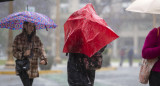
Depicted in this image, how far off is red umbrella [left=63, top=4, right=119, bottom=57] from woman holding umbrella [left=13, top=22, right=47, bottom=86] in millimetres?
1409

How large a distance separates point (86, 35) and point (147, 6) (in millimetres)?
921

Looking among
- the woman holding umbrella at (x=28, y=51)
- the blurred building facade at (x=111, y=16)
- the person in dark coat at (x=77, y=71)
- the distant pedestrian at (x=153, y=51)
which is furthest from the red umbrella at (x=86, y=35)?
the blurred building facade at (x=111, y=16)

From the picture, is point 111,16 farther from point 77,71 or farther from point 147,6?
point 77,71

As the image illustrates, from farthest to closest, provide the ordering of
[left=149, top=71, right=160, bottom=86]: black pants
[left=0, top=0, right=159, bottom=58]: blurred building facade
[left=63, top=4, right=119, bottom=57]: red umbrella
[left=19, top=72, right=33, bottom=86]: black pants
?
[left=0, top=0, right=159, bottom=58]: blurred building facade
[left=19, top=72, right=33, bottom=86]: black pants
[left=63, top=4, right=119, bottom=57]: red umbrella
[left=149, top=71, right=160, bottom=86]: black pants

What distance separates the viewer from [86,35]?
4223 mm

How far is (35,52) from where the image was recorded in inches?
225

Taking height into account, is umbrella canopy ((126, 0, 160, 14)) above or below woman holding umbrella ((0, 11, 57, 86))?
above

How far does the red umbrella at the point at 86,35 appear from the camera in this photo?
13.8 ft

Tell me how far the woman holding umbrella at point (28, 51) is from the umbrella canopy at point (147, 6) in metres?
1.88

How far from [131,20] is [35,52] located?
38.0m

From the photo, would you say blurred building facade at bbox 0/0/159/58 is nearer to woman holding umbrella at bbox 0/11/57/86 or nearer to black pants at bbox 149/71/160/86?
woman holding umbrella at bbox 0/11/57/86

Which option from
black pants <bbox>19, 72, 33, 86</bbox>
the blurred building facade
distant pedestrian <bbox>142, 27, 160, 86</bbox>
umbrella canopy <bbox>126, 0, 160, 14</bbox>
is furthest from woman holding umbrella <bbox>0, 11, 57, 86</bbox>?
the blurred building facade

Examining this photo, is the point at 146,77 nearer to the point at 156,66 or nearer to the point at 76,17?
the point at 156,66

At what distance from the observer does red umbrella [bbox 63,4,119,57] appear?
4215mm
